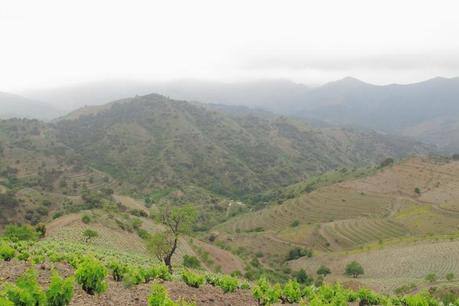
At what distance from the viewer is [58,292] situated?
37.0 feet

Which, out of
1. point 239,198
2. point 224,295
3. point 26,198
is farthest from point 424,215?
point 224,295

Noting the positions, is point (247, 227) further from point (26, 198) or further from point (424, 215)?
point (26, 198)

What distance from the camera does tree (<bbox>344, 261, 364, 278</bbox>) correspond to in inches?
2699

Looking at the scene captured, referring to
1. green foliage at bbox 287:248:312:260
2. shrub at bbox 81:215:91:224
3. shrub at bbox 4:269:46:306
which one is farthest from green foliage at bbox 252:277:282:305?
green foliage at bbox 287:248:312:260

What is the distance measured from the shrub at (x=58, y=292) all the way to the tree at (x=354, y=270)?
62601 millimetres

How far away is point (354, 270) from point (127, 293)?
59543 mm

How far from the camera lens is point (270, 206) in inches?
5128

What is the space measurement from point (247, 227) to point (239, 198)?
48.7 meters

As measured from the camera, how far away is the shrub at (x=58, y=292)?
36.9ft

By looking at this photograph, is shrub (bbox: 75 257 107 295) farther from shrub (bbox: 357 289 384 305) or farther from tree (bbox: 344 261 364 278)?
tree (bbox: 344 261 364 278)

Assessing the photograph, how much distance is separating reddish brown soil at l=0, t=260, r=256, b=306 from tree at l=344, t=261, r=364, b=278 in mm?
54121

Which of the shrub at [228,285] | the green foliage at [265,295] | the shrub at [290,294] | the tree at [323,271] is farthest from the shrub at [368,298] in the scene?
the tree at [323,271]

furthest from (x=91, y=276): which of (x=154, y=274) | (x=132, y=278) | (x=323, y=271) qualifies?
(x=323, y=271)

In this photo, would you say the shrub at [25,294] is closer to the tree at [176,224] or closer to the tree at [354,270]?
the tree at [176,224]
